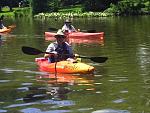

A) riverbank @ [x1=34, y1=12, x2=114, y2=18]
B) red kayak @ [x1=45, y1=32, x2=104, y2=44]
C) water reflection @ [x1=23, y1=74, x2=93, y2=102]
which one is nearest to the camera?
water reflection @ [x1=23, y1=74, x2=93, y2=102]

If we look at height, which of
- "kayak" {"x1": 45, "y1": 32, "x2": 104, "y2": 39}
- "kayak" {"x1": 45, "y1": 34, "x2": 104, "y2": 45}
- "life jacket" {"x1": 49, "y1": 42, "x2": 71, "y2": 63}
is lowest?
"kayak" {"x1": 45, "y1": 34, "x2": 104, "y2": 45}

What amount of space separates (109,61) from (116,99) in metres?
8.77

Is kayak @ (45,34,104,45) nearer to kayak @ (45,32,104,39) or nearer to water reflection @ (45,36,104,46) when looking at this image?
water reflection @ (45,36,104,46)

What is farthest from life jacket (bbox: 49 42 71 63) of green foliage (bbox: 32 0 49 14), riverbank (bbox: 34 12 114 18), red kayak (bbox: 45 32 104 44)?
green foliage (bbox: 32 0 49 14)

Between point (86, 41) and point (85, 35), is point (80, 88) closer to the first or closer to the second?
point (86, 41)

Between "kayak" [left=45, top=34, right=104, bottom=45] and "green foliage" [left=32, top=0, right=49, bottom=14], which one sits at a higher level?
"kayak" [left=45, top=34, right=104, bottom=45]

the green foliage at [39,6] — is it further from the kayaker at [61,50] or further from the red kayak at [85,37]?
the kayaker at [61,50]

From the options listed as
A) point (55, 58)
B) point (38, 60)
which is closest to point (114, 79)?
point (55, 58)

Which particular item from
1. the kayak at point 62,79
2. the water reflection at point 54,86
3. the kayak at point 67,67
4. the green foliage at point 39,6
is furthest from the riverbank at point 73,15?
the water reflection at point 54,86

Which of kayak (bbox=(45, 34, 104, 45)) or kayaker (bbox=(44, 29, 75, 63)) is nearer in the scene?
kayaker (bbox=(44, 29, 75, 63))

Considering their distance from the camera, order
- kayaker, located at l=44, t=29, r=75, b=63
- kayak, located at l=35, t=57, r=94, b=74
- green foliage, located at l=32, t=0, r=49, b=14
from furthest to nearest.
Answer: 1. green foliage, located at l=32, t=0, r=49, b=14
2. kayaker, located at l=44, t=29, r=75, b=63
3. kayak, located at l=35, t=57, r=94, b=74

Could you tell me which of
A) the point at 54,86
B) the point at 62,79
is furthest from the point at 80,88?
the point at 62,79

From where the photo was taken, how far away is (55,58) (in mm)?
18750

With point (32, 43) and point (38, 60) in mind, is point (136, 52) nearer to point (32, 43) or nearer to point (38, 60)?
point (38, 60)
